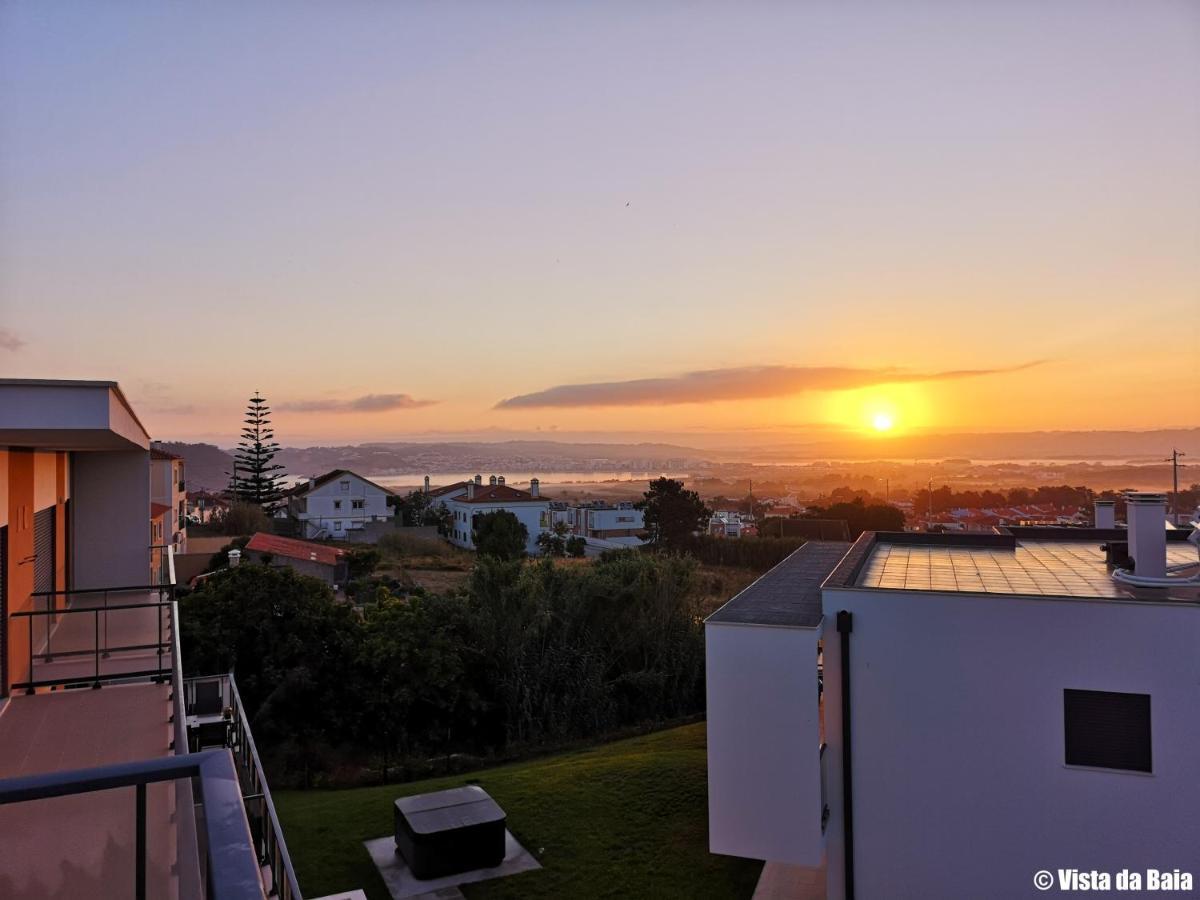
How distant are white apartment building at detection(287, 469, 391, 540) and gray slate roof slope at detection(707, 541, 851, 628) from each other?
4172 cm

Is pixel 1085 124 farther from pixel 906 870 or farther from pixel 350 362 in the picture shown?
pixel 350 362

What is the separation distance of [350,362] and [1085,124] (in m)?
18.7

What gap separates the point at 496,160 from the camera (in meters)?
12.6

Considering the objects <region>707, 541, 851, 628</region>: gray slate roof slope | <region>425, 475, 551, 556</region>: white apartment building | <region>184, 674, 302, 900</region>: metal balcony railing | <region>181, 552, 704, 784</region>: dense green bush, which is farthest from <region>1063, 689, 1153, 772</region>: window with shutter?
<region>425, 475, 551, 556</region>: white apartment building

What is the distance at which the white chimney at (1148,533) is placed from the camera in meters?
7.04

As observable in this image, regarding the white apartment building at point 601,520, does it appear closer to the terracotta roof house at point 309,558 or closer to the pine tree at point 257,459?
the pine tree at point 257,459

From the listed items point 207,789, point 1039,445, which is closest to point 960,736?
point 207,789

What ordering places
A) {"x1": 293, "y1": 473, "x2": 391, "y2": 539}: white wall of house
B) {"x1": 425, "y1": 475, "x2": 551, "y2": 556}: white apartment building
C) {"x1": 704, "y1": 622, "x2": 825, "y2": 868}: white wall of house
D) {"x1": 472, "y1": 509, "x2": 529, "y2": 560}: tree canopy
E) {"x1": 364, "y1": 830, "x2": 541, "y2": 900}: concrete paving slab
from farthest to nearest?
{"x1": 425, "y1": 475, "x2": 551, "y2": 556}: white apartment building → {"x1": 293, "y1": 473, "x2": 391, "y2": 539}: white wall of house → {"x1": 472, "y1": 509, "x2": 529, "y2": 560}: tree canopy → {"x1": 364, "y1": 830, "x2": 541, "y2": 900}: concrete paving slab → {"x1": 704, "y1": 622, "x2": 825, "y2": 868}: white wall of house

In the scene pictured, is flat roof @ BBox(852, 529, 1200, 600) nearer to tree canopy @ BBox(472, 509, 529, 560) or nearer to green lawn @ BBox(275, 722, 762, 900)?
green lawn @ BBox(275, 722, 762, 900)

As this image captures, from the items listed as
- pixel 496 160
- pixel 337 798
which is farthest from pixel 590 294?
pixel 337 798

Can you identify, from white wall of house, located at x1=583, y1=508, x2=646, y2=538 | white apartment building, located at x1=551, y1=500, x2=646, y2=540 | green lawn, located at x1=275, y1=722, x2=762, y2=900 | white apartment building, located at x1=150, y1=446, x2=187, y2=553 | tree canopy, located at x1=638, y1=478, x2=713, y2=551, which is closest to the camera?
green lawn, located at x1=275, y1=722, x2=762, y2=900

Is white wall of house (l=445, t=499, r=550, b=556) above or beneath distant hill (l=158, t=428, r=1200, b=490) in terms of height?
beneath

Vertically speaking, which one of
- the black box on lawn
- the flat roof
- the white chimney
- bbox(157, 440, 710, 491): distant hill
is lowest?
the black box on lawn

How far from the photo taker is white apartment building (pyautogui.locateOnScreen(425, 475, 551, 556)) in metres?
49.3
